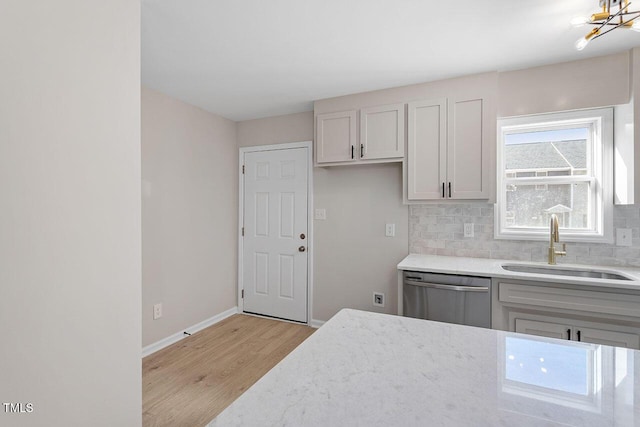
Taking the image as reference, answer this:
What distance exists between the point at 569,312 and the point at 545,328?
0.58ft

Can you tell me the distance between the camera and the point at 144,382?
2.32 meters

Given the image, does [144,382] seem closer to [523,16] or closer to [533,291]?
[533,291]

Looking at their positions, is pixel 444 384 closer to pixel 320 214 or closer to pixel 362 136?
pixel 362 136

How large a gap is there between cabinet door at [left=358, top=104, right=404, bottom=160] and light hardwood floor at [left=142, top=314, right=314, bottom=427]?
1.96 metres

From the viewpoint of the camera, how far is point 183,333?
311cm

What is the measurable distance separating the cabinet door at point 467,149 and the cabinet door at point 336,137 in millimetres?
843

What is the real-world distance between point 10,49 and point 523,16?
2.35 m

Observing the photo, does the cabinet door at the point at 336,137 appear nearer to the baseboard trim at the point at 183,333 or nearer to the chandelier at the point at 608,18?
the chandelier at the point at 608,18

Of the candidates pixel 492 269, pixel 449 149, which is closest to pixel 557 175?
pixel 449 149

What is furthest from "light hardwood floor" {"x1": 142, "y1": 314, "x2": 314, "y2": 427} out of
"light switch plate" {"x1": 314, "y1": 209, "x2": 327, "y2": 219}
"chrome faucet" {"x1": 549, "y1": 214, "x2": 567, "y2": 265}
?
"chrome faucet" {"x1": 549, "y1": 214, "x2": 567, "y2": 265}

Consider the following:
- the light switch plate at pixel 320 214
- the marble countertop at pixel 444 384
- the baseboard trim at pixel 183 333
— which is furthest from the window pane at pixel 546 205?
the baseboard trim at pixel 183 333

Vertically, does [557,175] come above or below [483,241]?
above

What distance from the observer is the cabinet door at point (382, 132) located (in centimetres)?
271

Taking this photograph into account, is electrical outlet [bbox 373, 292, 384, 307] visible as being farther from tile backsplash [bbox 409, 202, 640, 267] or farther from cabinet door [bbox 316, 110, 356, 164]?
cabinet door [bbox 316, 110, 356, 164]
